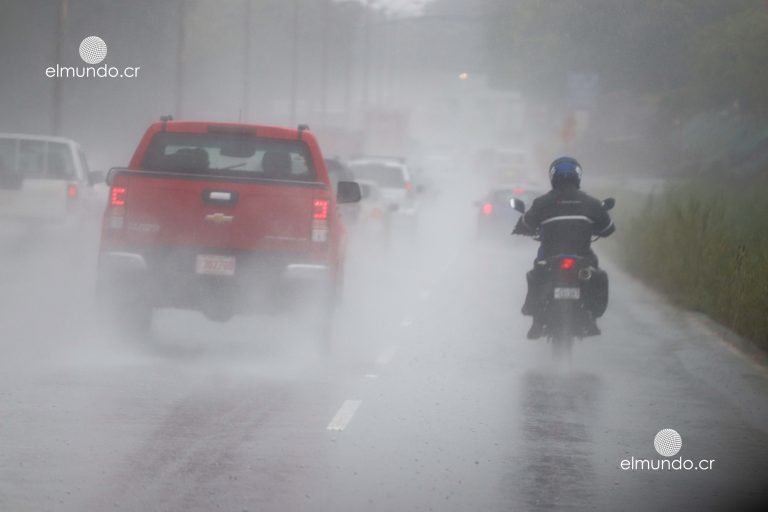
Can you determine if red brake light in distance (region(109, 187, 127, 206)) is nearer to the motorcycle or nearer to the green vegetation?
the motorcycle

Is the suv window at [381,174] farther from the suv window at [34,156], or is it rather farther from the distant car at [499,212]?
the suv window at [34,156]

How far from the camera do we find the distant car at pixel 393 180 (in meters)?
35.8

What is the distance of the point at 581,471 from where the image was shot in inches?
368

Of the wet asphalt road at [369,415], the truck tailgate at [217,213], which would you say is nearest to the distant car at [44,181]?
the wet asphalt road at [369,415]

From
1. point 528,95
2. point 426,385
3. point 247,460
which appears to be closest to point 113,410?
point 247,460

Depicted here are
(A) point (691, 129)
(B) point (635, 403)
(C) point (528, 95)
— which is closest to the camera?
(B) point (635, 403)

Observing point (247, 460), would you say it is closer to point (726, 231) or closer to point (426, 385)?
point (426, 385)

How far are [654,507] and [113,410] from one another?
4179 mm

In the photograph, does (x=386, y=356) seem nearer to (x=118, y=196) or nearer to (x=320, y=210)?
(x=320, y=210)

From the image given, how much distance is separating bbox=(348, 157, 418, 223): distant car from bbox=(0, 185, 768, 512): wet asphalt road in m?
15.2

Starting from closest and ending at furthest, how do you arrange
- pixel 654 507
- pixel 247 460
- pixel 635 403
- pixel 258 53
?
pixel 654 507
pixel 247 460
pixel 635 403
pixel 258 53

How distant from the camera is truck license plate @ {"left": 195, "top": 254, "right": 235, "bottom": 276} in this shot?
14.1m

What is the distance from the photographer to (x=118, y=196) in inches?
555

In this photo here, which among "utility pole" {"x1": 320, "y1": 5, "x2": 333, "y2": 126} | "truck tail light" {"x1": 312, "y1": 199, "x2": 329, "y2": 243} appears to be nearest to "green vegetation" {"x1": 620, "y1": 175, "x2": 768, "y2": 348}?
"truck tail light" {"x1": 312, "y1": 199, "x2": 329, "y2": 243}
